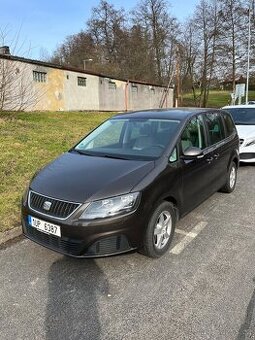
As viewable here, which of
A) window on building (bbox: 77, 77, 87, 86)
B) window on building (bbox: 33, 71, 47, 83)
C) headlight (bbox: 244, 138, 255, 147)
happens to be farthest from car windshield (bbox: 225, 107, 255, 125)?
window on building (bbox: 77, 77, 87, 86)

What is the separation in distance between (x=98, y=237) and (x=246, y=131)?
20.9 ft

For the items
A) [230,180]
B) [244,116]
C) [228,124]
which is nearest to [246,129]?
[244,116]

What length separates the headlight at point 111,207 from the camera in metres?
3.19

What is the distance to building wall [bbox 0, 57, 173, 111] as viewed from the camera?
17.6 metres

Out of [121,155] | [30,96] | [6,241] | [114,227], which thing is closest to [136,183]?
[114,227]

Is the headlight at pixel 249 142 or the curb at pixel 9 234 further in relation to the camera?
the headlight at pixel 249 142

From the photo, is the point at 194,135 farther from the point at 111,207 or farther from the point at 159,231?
the point at 111,207

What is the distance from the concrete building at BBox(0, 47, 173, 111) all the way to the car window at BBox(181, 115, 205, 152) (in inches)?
429

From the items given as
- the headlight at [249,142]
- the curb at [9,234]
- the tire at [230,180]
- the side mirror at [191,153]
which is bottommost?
the curb at [9,234]

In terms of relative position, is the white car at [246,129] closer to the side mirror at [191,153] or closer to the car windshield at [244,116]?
the car windshield at [244,116]

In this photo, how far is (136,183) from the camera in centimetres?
340

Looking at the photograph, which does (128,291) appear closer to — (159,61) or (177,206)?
(177,206)

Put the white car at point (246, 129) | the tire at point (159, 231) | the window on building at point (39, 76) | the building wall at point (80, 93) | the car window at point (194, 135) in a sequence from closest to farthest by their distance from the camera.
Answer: the tire at point (159, 231) < the car window at point (194, 135) < the white car at point (246, 129) < the window on building at point (39, 76) < the building wall at point (80, 93)

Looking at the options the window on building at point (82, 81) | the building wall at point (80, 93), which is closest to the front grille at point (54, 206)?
the building wall at point (80, 93)
